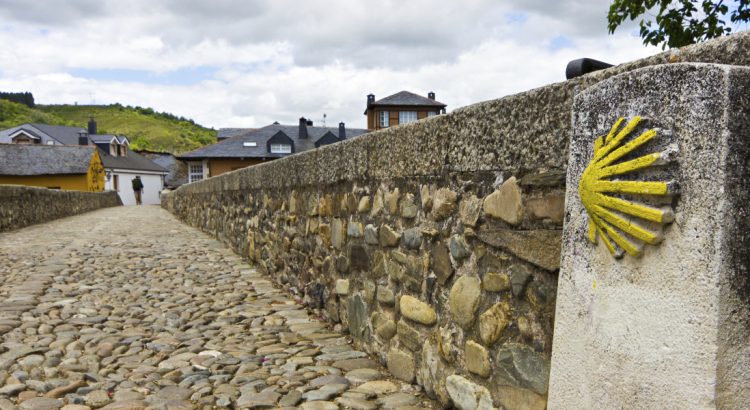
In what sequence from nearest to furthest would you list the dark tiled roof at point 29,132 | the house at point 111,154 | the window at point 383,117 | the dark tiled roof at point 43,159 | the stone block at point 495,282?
the stone block at point 495,282 < the dark tiled roof at point 43,159 < the window at point 383,117 < the house at point 111,154 < the dark tiled roof at point 29,132

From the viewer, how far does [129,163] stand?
165ft

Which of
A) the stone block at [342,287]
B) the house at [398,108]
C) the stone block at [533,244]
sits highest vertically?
the house at [398,108]

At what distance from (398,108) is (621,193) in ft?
127

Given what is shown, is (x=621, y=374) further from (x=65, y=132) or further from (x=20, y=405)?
(x=65, y=132)

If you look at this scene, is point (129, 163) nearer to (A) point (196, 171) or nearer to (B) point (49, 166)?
(B) point (49, 166)

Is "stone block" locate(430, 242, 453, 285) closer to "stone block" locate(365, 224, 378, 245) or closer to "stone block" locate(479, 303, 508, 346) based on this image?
"stone block" locate(479, 303, 508, 346)

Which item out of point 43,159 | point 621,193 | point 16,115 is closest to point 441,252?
point 621,193

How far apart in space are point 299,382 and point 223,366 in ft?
1.79

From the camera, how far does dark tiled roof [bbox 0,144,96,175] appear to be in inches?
1469

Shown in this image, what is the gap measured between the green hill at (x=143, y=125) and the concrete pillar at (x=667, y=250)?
3502 inches

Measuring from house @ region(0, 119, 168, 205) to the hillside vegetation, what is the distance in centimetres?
2811

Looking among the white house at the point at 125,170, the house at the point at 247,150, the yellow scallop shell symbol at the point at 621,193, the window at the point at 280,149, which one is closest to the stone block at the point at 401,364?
the yellow scallop shell symbol at the point at 621,193

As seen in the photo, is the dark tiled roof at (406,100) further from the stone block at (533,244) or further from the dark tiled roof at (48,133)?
the stone block at (533,244)

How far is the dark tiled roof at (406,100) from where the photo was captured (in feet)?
128
